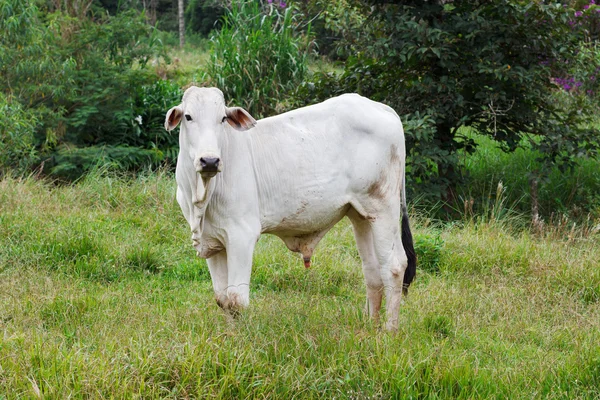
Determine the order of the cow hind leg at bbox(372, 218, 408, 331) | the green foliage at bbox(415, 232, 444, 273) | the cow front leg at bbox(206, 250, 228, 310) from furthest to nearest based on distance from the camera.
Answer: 1. the green foliage at bbox(415, 232, 444, 273)
2. the cow hind leg at bbox(372, 218, 408, 331)
3. the cow front leg at bbox(206, 250, 228, 310)

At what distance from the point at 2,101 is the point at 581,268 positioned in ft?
19.5

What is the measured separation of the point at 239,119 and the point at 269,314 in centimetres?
115

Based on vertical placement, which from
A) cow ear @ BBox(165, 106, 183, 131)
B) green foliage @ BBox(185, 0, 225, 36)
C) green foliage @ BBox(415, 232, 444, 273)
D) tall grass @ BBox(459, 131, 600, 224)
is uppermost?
cow ear @ BBox(165, 106, 183, 131)

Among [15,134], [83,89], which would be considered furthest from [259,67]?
[15,134]

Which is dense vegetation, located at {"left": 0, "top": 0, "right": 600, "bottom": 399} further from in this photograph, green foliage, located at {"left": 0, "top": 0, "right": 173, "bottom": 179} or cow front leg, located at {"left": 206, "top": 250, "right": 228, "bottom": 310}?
cow front leg, located at {"left": 206, "top": 250, "right": 228, "bottom": 310}

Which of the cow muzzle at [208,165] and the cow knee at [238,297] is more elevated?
the cow muzzle at [208,165]

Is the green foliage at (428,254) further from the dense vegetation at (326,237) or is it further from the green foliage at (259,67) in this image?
the green foliage at (259,67)

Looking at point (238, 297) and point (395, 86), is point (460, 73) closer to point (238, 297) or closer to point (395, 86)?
point (395, 86)

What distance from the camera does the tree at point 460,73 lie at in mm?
7574

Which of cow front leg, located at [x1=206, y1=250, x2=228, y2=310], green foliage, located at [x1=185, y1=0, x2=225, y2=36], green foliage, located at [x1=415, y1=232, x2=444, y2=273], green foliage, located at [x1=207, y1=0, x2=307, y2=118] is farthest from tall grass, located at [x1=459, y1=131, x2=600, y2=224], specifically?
green foliage, located at [x1=185, y1=0, x2=225, y2=36]

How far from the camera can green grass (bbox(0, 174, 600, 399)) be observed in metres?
3.65

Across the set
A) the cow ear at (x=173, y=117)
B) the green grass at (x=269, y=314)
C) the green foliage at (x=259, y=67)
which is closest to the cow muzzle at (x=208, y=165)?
the cow ear at (x=173, y=117)

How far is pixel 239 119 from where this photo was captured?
4.36 m

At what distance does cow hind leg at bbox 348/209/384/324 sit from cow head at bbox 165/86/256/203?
3.76 ft
